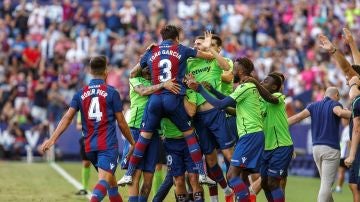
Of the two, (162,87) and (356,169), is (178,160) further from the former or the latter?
(356,169)

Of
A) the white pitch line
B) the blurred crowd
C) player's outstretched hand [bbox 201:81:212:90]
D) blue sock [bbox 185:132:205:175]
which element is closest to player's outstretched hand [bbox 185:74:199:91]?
player's outstretched hand [bbox 201:81:212:90]

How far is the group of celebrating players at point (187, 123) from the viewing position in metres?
14.1

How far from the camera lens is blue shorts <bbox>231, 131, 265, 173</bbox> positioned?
47.6 feet

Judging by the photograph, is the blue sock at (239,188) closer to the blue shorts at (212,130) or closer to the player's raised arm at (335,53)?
the blue shorts at (212,130)

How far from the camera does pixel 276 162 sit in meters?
15.0

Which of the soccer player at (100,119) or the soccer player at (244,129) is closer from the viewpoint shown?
the soccer player at (100,119)

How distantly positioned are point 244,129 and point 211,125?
1054mm

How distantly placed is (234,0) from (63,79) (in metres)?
8.40

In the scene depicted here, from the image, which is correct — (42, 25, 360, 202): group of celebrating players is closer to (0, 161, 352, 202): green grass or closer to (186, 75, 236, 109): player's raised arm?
(186, 75, 236, 109): player's raised arm

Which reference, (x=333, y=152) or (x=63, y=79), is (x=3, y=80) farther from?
(x=333, y=152)

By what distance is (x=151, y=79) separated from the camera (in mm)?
15492

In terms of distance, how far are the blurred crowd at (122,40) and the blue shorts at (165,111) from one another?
15.7m

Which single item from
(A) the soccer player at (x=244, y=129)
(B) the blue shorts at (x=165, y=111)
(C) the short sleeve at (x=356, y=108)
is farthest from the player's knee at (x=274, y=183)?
(C) the short sleeve at (x=356, y=108)

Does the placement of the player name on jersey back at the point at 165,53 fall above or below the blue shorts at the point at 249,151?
above
